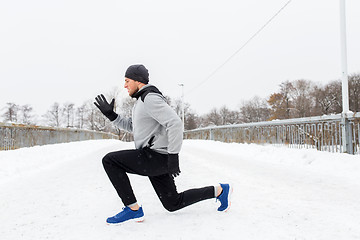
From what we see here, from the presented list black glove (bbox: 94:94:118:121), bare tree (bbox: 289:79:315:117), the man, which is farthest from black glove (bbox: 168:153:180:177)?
bare tree (bbox: 289:79:315:117)

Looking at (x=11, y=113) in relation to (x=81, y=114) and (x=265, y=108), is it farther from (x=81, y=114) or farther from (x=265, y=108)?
(x=265, y=108)

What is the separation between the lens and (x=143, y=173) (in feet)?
9.07

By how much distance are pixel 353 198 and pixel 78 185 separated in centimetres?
420

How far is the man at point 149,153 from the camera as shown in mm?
2635

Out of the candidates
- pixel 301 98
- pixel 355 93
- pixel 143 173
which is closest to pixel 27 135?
pixel 143 173

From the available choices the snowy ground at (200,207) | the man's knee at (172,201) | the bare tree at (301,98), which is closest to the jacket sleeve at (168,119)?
the man's knee at (172,201)

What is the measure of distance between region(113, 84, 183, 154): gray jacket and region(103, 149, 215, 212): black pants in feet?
0.34

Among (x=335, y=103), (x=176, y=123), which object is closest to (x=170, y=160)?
(x=176, y=123)

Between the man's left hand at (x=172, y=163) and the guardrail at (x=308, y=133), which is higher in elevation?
the guardrail at (x=308, y=133)

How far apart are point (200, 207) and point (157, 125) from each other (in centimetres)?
126

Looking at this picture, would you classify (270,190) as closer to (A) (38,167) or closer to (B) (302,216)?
(B) (302,216)

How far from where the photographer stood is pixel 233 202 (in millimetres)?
3584

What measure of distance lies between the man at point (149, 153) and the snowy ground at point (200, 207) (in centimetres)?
23

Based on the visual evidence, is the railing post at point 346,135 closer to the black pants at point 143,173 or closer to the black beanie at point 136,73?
the black pants at point 143,173
